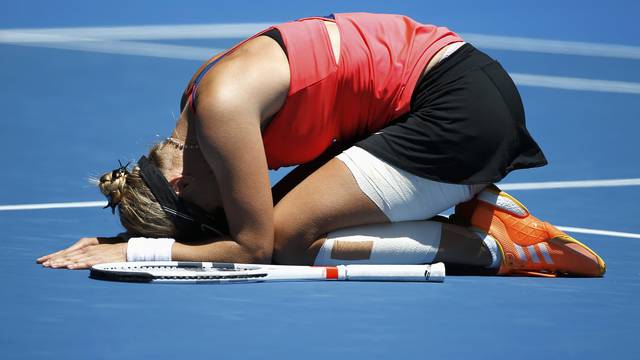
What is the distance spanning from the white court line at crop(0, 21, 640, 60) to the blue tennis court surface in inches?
1.1

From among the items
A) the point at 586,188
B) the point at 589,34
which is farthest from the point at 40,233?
the point at 589,34

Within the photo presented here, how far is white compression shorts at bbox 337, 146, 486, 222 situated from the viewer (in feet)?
14.5

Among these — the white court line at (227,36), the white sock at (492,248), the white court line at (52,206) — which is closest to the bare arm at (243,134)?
the white sock at (492,248)

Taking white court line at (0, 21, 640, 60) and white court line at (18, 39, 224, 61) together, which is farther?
white court line at (0, 21, 640, 60)

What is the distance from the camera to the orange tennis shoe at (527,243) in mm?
4523

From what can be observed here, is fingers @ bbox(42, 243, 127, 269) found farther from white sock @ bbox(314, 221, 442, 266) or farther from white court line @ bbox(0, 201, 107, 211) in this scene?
white court line @ bbox(0, 201, 107, 211)

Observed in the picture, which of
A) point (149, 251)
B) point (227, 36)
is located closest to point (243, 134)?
point (149, 251)

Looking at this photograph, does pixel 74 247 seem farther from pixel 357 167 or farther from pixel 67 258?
pixel 357 167

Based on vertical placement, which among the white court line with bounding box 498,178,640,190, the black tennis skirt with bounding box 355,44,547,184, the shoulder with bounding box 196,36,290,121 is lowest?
the white court line with bounding box 498,178,640,190

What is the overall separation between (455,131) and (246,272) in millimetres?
837

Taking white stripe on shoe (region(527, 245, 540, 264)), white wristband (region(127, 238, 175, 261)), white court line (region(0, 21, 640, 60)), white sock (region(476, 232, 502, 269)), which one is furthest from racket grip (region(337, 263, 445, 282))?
white court line (region(0, 21, 640, 60))

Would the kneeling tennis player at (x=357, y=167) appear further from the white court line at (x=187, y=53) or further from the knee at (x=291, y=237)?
the white court line at (x=187, y=53)

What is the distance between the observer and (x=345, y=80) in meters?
4.38

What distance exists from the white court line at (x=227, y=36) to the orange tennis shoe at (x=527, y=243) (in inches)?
184
